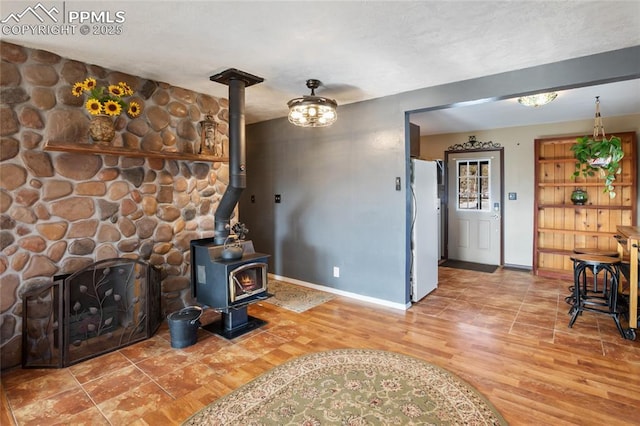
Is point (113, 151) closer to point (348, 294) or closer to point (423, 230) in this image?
point (348, 294)

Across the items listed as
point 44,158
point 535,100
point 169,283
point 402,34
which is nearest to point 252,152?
point 169,283

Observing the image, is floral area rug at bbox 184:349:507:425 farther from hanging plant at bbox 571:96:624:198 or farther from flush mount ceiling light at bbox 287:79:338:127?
hanging plant at bbox 571:96:624:198

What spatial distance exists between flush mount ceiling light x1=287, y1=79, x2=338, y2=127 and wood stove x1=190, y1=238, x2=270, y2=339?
138cm

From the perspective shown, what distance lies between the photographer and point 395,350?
109 inches

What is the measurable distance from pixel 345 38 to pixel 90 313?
2967mm

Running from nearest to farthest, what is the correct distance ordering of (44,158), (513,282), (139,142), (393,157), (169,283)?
(44,158) < (139,142) < (169,283) < (393,157) < (513,282)

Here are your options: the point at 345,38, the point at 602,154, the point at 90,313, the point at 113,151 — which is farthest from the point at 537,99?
the point at 90,313

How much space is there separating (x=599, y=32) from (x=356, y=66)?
169 cm

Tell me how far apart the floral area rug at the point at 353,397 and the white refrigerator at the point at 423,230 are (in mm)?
1497

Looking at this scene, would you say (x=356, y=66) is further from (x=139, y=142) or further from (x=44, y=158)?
(x=44, y=158)

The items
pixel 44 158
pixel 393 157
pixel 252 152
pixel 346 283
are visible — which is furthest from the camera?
pixel 252 152

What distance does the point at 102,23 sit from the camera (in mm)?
2154

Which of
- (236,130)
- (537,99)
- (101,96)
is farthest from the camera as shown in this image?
(537,99)

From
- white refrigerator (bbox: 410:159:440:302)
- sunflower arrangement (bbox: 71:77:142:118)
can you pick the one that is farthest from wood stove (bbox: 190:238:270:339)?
white refrigerator (bbox: 410:159:440:302)
